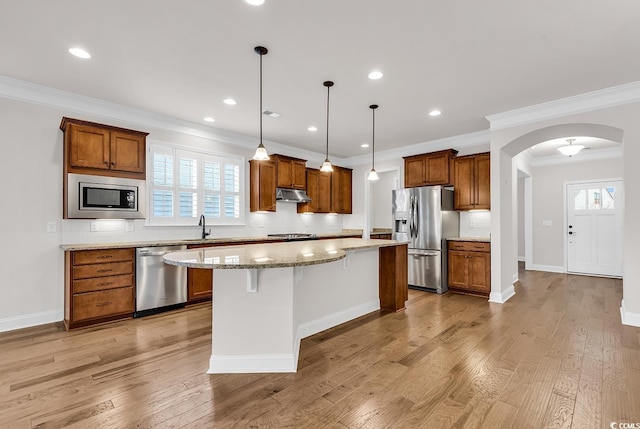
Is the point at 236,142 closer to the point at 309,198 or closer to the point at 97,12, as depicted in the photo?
the point at 309,198

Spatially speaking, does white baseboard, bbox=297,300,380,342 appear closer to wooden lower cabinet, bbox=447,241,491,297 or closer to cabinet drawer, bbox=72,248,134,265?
wooden lower cabinet, bbox=447,241,491,297

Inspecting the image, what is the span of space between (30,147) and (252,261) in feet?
11.1

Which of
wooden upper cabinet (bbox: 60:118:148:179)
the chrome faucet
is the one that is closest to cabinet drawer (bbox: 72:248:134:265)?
wooden upper cabinet (bbox: 60:118:148:179)

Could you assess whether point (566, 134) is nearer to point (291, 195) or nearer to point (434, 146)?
point (434, 146)

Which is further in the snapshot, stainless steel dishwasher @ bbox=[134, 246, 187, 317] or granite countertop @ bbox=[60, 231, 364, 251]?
stainless steel dishwasher @ bbox=[134, 246, 187, 317]

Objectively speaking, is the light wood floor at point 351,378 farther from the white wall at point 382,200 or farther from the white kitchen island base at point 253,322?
the white wall at point 382,200

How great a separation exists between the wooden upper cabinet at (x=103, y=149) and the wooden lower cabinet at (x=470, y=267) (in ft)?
16.2

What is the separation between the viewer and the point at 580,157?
22.1 feet

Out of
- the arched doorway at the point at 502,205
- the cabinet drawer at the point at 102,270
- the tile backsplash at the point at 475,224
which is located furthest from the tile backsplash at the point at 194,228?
the arched doorway at the point at 502,205

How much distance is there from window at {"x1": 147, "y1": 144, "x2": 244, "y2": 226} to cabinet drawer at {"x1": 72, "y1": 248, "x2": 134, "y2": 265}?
0.80 meters

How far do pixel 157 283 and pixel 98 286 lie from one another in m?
0.63

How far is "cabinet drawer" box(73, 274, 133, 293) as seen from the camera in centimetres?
348

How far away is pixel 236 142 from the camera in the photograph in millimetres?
5500

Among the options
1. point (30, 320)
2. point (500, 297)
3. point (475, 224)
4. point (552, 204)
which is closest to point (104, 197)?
point (30, 320)
